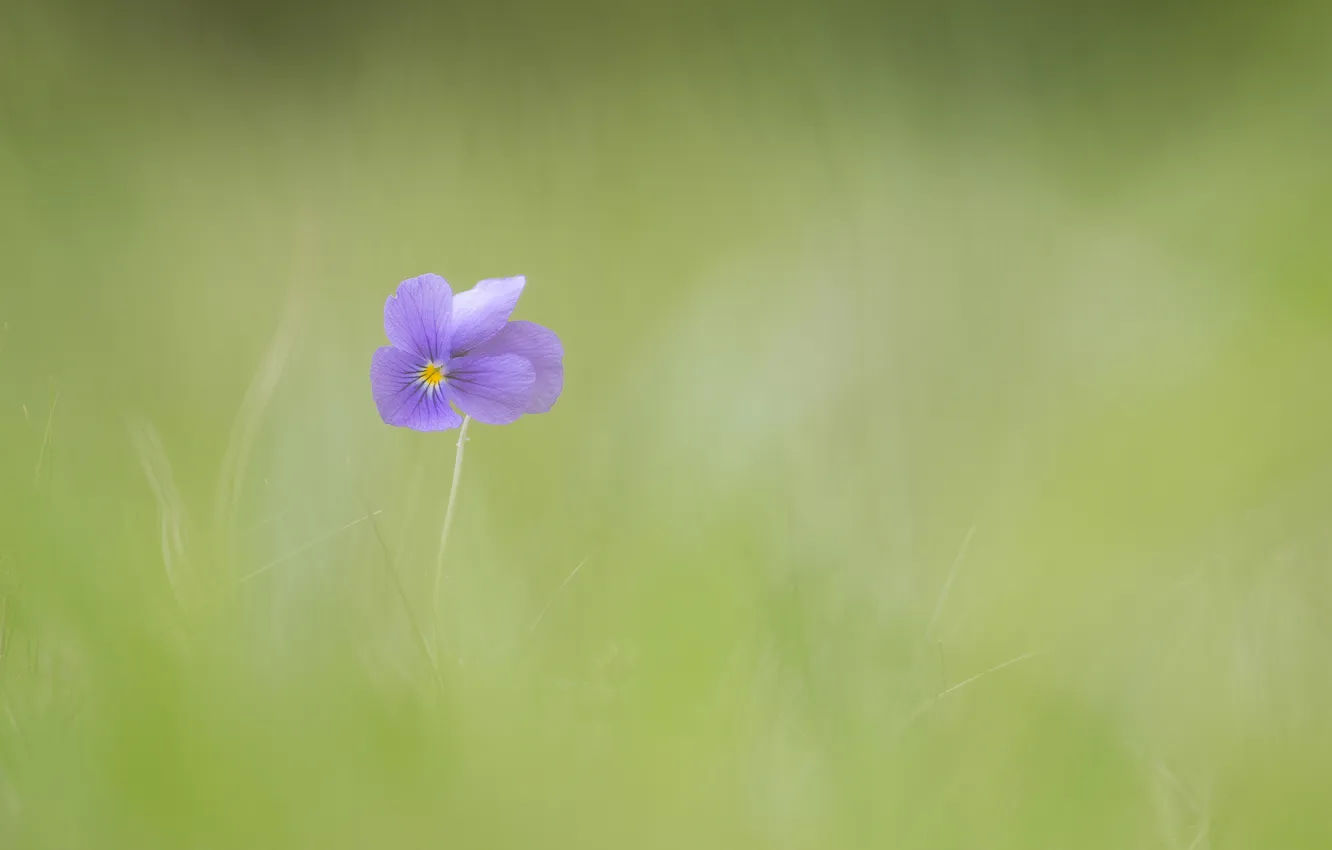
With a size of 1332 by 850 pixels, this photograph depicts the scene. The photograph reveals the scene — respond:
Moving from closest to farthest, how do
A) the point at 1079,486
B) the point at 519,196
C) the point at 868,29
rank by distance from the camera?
the point at 1079,486
the point at 519,196
the point at 868,29

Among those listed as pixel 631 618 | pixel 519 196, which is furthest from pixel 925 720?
pixel 519 196

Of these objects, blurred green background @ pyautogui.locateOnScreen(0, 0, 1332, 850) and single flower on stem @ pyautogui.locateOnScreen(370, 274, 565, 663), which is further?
single flower on stem @ pyautogui.locateOnScreen(370, 274, 565, 663)

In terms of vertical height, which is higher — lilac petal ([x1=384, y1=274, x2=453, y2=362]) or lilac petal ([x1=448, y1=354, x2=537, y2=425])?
lilac petal ([x1=384, y1=274, x2=453, y2=362])

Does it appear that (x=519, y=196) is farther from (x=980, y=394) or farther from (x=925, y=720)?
(x=925, y=720)

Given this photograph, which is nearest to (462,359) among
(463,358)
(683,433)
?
(463,358)

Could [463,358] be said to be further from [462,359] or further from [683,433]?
[683,433]

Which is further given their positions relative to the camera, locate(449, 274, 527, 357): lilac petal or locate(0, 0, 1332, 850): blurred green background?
locate(449, 274, 527, 357): lilac petal
